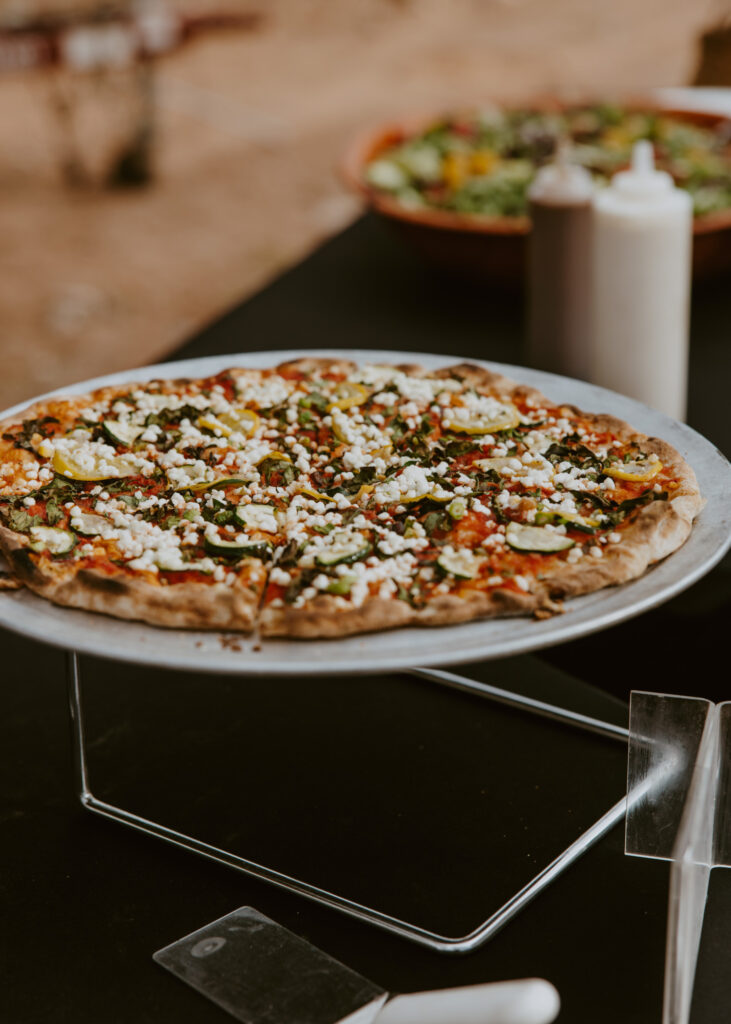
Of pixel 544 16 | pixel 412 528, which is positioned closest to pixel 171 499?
pixel 412 528

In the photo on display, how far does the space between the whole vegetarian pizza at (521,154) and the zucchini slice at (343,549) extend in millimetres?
1250

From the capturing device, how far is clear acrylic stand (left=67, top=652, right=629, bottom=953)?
1197 mm

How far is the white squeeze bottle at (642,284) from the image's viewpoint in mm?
1846

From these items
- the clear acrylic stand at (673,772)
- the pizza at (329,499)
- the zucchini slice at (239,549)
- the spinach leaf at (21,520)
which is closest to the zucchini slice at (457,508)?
the pizza at (329,499)

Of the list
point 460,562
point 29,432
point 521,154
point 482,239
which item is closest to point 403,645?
point 460,562

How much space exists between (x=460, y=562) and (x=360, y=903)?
381 millimetres

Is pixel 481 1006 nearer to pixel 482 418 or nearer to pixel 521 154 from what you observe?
pixel 482 418

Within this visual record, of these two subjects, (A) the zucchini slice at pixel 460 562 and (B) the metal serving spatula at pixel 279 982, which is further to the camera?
(A) the zucchini slice at pixel 460 562

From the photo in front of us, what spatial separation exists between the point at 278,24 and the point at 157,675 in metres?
10.6

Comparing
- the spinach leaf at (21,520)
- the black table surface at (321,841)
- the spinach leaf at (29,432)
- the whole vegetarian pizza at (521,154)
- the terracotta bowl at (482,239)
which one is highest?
the whole vegetarian pizza at (521,154)

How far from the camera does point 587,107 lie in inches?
121

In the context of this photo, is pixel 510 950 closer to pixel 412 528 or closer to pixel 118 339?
pixel 412 528

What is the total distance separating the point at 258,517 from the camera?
135cm

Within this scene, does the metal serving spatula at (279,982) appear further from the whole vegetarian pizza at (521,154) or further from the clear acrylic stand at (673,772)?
the whole vegetarian pizza at (521,154)
